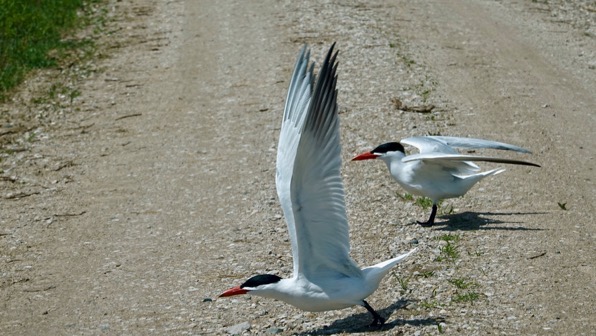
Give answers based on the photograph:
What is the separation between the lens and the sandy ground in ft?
21.1

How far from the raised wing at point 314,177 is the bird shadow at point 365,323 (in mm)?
380

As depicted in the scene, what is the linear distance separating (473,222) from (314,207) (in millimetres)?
2433

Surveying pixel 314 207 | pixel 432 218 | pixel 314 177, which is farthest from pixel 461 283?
pixel 314 177

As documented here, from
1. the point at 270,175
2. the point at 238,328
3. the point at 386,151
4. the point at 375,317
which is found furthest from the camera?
the point at 270,175

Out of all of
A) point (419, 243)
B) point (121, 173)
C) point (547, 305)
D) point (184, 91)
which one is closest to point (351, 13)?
point (184, 91)

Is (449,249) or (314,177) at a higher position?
(314,177)

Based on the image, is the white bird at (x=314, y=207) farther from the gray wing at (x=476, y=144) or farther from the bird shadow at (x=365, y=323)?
the gray wing at (x=476, y=144)

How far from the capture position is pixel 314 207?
555 cm

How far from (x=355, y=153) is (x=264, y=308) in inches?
131

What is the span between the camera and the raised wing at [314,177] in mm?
5469

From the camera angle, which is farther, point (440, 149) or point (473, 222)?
point (473, 222)

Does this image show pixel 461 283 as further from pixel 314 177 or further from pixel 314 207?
pixel 314 177

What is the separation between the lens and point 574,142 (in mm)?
9641

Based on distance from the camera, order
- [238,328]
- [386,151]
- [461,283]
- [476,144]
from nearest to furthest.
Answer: [238,328]
[461,283]
[476,144]
[386,151]
